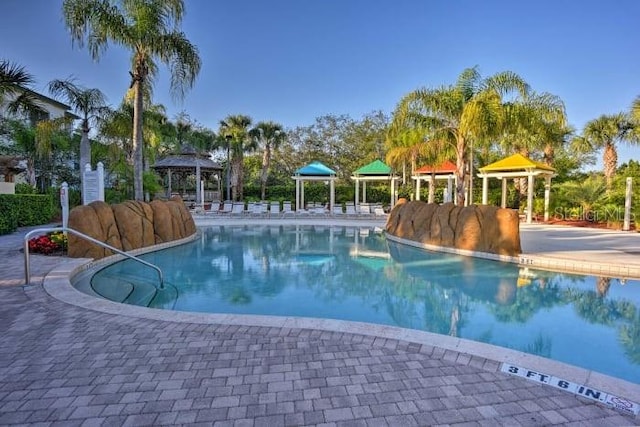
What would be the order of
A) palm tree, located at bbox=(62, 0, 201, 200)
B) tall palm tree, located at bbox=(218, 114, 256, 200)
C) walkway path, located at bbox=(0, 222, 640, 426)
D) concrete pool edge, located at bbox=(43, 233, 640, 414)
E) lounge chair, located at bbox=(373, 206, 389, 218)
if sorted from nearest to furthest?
walkway path, located at bbox=(0, 222, 640, 426)
concrete pool edge, located at bbox=(43, 233, 640, 414)
palm tree, located at bbox=(62, 0, 201, 200)
lounge chair, located at bbox=(373, 206, 389, 218)
tall palm tree, located at bbox=(218, 114, 256, 200)

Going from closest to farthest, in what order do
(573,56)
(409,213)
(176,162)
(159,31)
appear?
(159,31) → (409,213) → (573,56) → (176,162)

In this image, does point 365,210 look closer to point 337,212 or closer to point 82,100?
point 337,212

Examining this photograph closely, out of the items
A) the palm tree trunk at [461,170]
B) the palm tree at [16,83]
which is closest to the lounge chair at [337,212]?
the palm tree trunk at [461,170]

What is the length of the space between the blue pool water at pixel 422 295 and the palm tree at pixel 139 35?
18.6ft

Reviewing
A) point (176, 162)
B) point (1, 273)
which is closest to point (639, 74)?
point (1, 273)

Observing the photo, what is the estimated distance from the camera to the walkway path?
2.58m

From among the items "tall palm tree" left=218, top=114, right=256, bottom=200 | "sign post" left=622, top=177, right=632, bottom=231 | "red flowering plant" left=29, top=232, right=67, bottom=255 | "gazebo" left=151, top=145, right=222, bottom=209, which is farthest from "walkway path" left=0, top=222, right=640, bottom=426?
"tall palm tree" left=218, top=114, right=256, bottom=200

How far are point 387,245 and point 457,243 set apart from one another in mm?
2681

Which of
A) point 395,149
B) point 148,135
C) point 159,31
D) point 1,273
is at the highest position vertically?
point 159,31

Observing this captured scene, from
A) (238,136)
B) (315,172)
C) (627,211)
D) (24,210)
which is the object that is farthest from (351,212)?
(24,210)

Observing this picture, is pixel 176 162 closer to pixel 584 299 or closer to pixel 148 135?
pixel 148 135

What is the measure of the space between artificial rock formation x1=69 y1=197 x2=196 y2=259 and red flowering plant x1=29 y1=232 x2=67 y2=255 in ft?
2.47

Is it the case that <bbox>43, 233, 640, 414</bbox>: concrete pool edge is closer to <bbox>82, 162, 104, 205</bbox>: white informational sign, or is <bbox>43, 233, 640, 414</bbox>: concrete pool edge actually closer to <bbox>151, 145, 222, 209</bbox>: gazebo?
<bbox>82, 162, 104, 205</bbox>: white informational sign

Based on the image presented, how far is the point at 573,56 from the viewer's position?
16.5 meters
